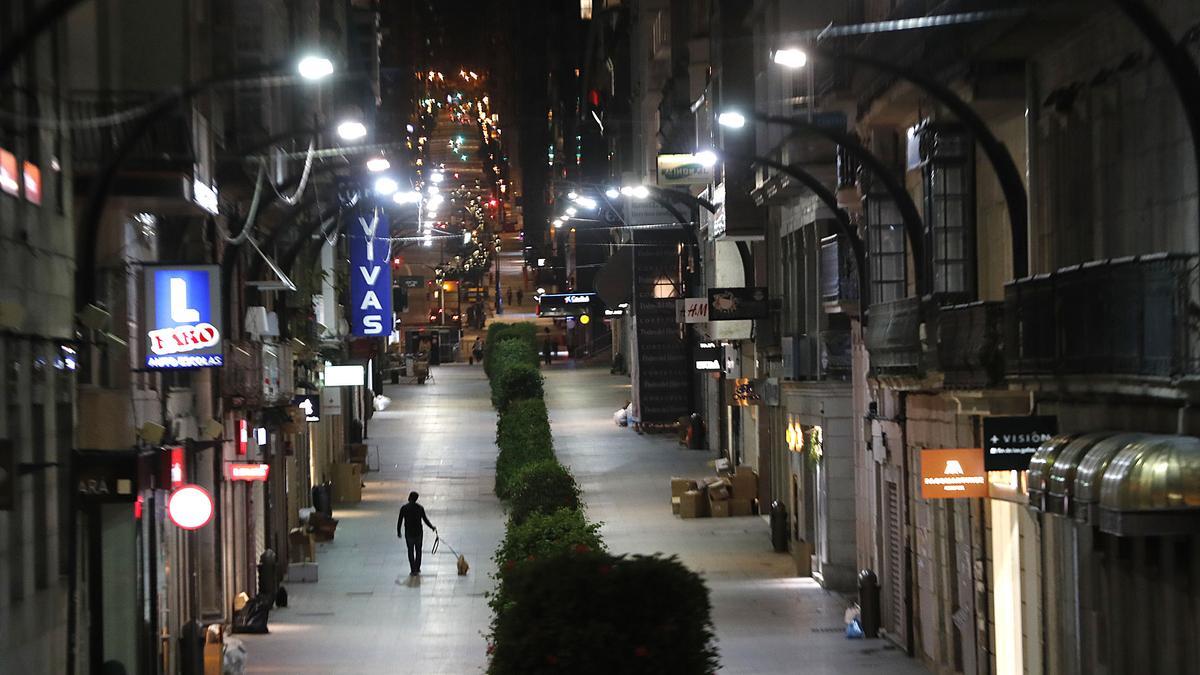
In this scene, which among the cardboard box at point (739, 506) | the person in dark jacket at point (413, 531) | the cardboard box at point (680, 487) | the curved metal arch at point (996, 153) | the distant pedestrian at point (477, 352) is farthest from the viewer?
the distant pedestrian at point (477, 352)

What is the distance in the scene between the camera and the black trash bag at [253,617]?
1094 inches

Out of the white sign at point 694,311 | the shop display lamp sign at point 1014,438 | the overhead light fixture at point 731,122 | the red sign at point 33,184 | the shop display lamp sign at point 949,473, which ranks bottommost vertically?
the shop display lamp sign at point 949,473

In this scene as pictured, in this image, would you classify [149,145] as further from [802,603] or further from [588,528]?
[802,603]

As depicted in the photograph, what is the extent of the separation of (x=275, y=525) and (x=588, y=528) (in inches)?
531

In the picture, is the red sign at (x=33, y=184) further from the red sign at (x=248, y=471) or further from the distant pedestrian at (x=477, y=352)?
the distant pedestrian at (x=477, y=352)

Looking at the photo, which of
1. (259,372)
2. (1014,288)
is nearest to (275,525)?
(259,372)

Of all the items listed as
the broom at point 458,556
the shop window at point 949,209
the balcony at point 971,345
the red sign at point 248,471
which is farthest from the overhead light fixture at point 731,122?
the balcony at point 971,345

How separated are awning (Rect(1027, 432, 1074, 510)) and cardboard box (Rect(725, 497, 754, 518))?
1052 inches

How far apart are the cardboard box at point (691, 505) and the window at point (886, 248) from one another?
16.5m

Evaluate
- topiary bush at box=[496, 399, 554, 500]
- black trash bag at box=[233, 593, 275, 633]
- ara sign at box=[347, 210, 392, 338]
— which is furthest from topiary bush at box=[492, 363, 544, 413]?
black trash bag at box=[233, 593, 275, 633]

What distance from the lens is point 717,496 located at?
42688mm

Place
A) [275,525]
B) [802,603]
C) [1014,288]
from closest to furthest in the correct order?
[1014,288] < [802,603] < [275,525]

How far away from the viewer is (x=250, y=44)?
30078mm

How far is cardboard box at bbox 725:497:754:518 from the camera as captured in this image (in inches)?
1694
